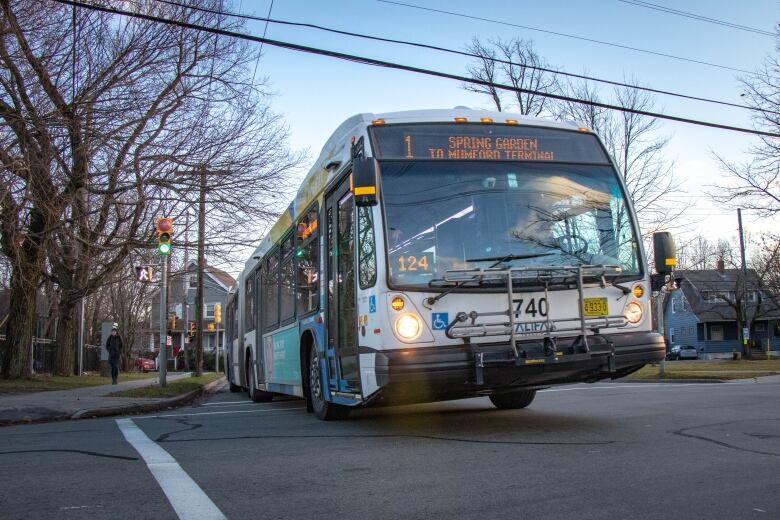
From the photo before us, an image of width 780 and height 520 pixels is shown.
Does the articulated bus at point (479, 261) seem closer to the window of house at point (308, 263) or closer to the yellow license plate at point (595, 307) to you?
the yellow license plate at point (595, 307)

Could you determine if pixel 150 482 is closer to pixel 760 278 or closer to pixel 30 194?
pixel 30 194

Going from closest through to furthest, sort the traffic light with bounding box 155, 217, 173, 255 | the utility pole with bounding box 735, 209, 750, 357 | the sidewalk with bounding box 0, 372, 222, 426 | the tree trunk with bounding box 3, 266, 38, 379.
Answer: the sidewalk with bounding box 0, 372, 222, 426 < the traffic light with bounding box 155, 217, 173, 255 < the tree trunk with bounding box 3, 266, 38, 379 < the utility pole with bounding box 735, 209, 750, 357

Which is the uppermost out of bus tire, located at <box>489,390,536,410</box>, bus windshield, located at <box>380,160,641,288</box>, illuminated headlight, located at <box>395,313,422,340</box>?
bus windshield, located at <box>380,160,641,288</box>

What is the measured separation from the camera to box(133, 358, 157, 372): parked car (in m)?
51.4

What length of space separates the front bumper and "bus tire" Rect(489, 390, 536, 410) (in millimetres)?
2660

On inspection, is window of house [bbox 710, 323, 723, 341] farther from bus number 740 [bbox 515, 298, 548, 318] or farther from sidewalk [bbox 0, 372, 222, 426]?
bus number 740 [bbox 515, 298, 548, 318]

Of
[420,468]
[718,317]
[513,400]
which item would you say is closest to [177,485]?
[420,468]

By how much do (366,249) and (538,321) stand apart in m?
1.89

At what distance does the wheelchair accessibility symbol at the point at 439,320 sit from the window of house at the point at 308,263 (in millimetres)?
2673

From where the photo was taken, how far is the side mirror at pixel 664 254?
25.4 feet

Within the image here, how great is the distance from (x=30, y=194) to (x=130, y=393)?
473 cm

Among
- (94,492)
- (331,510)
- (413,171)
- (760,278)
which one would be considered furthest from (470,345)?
(760,278)

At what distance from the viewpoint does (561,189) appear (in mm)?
7621

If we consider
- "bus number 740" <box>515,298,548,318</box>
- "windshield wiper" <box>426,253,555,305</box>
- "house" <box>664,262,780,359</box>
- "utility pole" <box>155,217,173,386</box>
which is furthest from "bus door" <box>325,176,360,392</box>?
"house" <box>664,262,780,359</box>
